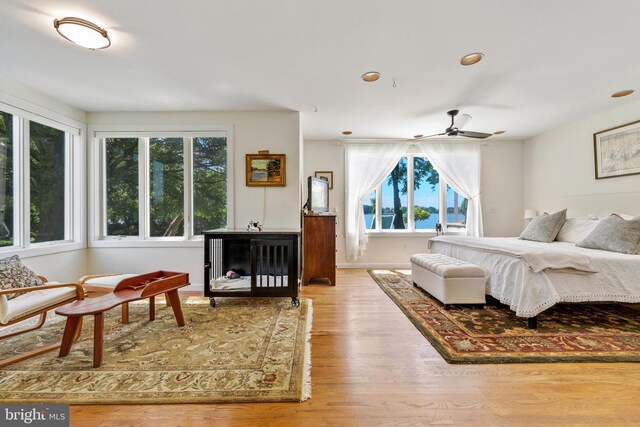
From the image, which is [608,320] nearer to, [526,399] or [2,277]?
[526,399]

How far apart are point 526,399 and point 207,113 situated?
Result: 424 centimetres

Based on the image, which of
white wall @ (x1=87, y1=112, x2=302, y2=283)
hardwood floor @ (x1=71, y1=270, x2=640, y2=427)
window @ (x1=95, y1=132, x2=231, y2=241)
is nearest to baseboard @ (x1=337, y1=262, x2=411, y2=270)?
white wall @ (x1=87, y1=112, x2=302, y2=283)

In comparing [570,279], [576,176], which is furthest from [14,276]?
[576,176]

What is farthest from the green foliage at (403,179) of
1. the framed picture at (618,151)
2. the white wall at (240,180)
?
the white wall at (240,180)

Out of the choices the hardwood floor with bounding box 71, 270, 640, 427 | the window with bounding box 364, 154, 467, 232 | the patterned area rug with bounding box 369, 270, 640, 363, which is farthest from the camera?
the window with bounding box 364, 154, 467, 232

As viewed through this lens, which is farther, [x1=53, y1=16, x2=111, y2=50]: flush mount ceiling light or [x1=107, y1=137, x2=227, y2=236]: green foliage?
[x1=107, y1=137, x2=227, y2=236]: green foliage

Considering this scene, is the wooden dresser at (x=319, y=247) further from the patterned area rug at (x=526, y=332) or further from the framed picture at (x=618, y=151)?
the framed picture at (x=618, y=151)

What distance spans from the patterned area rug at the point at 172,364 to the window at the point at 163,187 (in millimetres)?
1363

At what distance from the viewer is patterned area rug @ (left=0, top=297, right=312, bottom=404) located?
151 centimetres

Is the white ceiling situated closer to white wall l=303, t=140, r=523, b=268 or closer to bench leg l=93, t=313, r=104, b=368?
white wall l=303, t=140, r=523, b=268

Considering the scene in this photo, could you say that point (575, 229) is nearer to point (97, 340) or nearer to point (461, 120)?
point (461, 120)

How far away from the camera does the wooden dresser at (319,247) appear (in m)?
3.89

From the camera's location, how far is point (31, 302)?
1889 mm

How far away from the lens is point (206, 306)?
116 inches
